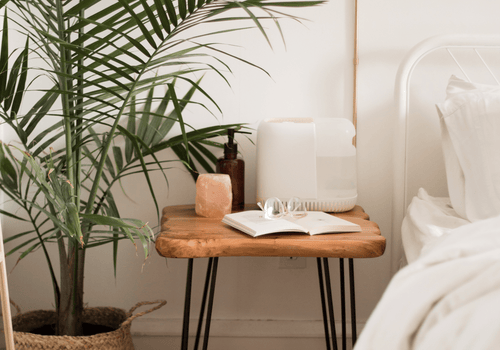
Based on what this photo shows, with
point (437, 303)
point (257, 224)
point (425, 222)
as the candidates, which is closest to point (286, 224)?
point (257, 224)

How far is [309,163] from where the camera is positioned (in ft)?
3.88

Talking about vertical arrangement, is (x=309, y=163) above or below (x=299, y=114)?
below

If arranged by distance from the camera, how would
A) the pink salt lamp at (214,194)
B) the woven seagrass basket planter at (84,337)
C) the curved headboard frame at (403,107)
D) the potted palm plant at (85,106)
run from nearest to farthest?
1. the potted palm plant at (85,106)
2. the woven seagrass basket planter at (84,337)
3. the pink salt lamp at (214,194)
4. the curved headboard frame at (403,107)

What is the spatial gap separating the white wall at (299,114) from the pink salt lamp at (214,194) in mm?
274

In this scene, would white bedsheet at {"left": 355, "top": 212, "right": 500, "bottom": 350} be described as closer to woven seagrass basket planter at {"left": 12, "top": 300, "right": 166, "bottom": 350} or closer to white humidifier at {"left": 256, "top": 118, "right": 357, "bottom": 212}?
white humidifier at {"left": 256, "top": 118, "right": 357, "bottom": 212}

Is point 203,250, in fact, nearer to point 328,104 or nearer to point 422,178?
point 328,104

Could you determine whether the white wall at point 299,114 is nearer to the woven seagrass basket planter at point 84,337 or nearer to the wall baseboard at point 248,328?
the wall baseboard at point 248,328

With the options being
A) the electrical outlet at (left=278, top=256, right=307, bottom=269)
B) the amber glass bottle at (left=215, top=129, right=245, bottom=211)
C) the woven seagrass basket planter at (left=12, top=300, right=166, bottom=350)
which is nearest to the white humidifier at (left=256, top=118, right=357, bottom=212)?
the amber glass bottle at (left=215, top=129, right=245, bottom=211)

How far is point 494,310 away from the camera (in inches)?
19.3

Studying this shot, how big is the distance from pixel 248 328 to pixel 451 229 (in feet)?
2.45

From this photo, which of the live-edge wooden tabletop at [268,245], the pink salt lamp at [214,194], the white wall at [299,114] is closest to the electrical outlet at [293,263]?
the white wall at [299,114]

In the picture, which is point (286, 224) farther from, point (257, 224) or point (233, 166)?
point (233, 166)

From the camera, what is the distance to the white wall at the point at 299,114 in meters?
1.40

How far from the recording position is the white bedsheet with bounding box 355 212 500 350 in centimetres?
50
